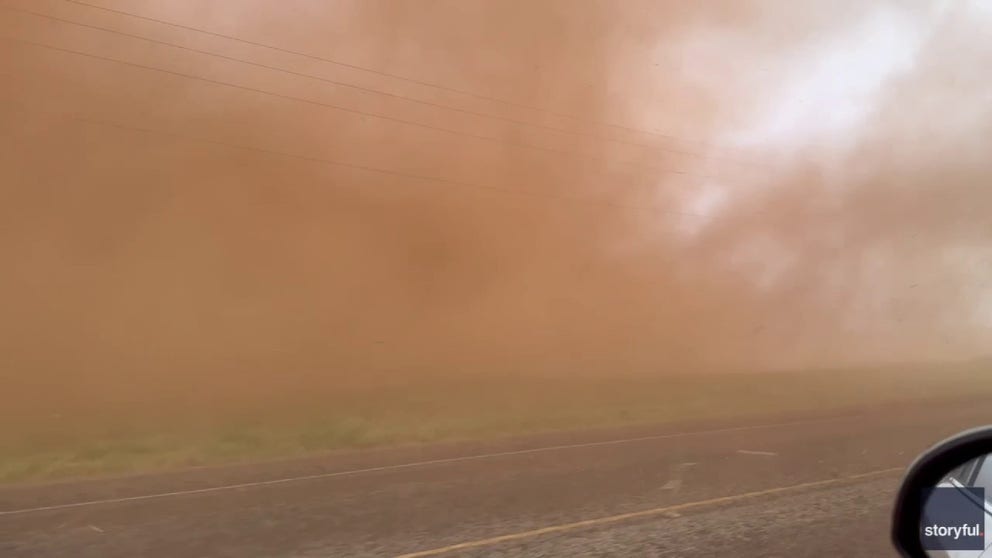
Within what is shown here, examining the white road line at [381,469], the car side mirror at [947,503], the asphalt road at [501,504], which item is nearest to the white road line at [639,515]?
the asphalt road at [501,504]

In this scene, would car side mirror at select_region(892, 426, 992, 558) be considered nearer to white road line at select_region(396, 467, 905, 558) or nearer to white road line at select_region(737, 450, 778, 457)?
white road line at select_region(396, 467, 905, 558)

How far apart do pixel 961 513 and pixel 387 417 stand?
636 cm

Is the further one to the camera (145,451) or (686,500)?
(145,451)

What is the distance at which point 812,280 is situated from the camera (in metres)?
14.5

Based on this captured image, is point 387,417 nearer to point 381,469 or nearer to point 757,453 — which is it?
point 381,469

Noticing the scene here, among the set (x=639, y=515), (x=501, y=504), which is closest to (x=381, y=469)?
(x=501, y=504)

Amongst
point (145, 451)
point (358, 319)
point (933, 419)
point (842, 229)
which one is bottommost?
point (933, 419)

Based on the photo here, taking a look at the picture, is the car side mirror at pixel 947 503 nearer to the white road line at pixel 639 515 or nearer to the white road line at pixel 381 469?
the white road line at pixel 639 515

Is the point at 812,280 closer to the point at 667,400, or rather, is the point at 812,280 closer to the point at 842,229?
the point at 842,229

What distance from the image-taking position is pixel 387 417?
7957mm

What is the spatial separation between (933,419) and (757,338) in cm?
461

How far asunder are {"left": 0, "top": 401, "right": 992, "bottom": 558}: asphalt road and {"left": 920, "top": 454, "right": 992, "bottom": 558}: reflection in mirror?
1752 mm

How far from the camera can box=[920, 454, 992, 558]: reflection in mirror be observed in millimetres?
1984

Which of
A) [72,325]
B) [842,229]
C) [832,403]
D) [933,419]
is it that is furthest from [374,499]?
[842,229]
